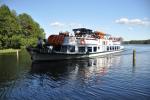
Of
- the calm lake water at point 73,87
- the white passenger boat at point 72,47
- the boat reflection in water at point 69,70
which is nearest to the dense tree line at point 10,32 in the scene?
the white passenger boat at point 72,47

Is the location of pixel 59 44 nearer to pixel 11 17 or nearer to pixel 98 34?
pixel 98 34

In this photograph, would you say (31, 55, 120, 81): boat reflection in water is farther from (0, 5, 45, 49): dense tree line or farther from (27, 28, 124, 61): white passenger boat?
(0, 5, 45, 49): dense tree line

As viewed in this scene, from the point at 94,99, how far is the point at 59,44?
32274 millimetres

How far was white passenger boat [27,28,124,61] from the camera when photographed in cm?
5053

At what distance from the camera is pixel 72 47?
2189 inches

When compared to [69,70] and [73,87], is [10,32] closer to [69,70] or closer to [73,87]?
[69,70]

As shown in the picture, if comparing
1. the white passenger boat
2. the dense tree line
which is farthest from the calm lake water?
the dense tree line

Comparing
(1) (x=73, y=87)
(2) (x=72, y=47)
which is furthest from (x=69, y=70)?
(2) (x=72, y=47)

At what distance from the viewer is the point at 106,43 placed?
7275cm

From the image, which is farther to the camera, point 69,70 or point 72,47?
point 72,47

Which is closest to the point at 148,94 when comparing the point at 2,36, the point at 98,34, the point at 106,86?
the point at 106,86

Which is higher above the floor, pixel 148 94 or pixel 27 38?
pixel 27 38

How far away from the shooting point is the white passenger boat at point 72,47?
166 ft

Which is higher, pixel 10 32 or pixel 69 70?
pixel 10 32
